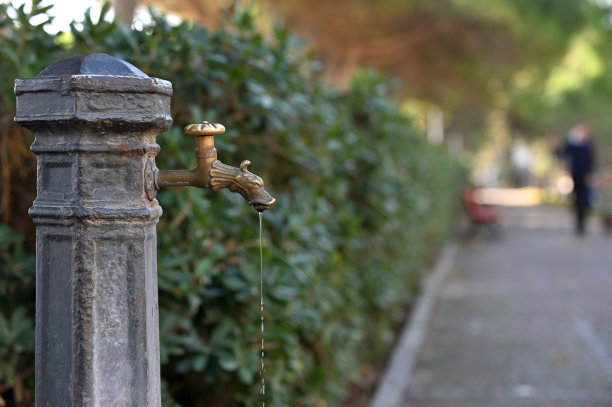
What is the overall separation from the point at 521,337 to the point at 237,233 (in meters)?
4.36

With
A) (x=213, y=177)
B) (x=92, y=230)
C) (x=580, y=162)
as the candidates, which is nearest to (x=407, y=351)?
(x=213, y=177)

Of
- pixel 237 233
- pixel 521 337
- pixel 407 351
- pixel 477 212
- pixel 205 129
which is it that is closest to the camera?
pixel 205 129

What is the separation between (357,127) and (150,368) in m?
4.46

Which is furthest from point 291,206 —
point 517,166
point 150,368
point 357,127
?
point 517,166

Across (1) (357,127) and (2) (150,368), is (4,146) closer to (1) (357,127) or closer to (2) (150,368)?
(2) (150,368)

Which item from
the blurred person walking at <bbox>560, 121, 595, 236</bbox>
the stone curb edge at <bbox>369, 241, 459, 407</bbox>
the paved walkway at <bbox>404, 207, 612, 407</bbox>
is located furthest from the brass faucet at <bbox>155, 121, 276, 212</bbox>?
the blurred person walking at <bbox>560, 121, 595, 236</bbox>

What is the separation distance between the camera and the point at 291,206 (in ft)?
11.4

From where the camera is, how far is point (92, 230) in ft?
4.78

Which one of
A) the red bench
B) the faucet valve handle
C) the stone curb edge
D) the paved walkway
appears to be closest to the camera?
the faucet valve handle

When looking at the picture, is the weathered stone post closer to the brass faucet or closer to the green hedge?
the brass faucet

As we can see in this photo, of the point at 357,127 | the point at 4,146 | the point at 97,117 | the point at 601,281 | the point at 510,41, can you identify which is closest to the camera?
the point at 97,117

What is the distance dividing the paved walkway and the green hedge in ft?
3.75

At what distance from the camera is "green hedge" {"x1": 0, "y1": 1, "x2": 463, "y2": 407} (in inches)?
98.8

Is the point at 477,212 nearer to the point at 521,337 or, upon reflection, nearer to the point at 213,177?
the point at 521,337
